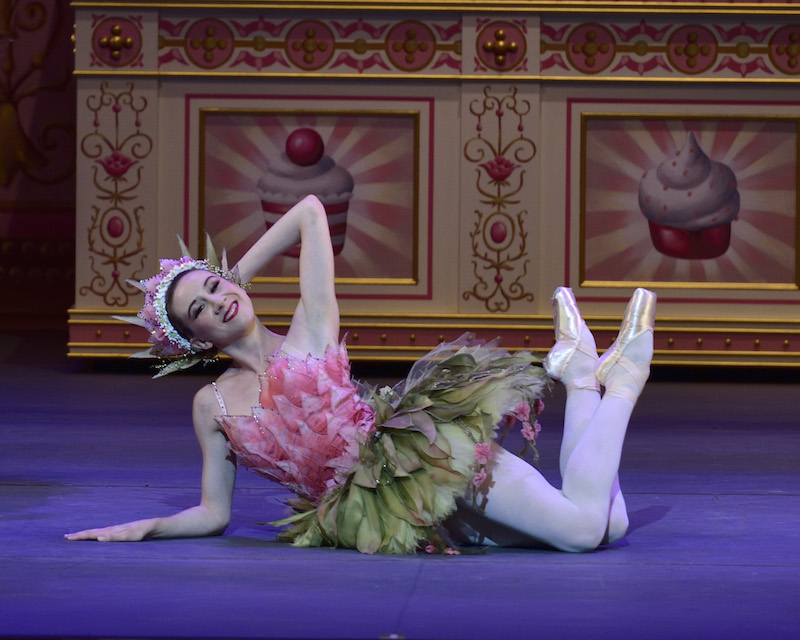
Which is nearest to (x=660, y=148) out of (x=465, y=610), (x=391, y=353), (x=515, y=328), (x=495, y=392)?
(x=515, y=328)

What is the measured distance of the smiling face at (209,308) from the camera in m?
2.78

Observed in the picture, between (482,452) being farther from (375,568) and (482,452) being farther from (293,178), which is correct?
(293,178)

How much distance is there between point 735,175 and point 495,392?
3557 millimetres

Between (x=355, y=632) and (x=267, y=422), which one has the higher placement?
(x=267, y=422)

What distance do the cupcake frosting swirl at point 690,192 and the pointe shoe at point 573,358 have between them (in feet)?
10.1

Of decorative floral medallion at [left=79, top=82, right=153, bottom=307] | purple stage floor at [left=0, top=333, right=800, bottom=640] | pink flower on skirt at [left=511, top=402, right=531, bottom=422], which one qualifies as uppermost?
decorative floral medallion at [left=79, top=82, right=153, bottom=307]

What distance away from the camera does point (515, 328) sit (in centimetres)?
594

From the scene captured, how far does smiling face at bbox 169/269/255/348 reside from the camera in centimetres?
278

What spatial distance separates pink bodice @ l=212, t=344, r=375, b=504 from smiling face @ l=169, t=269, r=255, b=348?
0.13 metres

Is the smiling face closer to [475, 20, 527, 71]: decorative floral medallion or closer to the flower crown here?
the flower crown

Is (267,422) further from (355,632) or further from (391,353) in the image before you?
(391,353)

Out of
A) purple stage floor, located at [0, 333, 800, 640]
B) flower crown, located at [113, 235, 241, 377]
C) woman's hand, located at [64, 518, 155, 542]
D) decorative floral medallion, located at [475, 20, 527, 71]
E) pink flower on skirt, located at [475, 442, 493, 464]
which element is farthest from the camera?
decorative floral medallion, located at [475, 20, 527, 71]

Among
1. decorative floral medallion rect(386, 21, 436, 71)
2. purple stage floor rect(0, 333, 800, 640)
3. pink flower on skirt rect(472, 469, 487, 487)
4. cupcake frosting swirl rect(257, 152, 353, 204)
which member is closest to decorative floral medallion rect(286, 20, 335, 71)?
decorative floral medallion rect(386, 21, 436, 71)

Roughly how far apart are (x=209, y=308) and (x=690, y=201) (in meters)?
3.60
